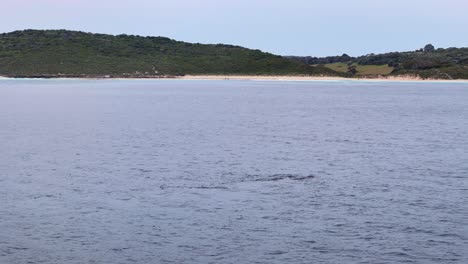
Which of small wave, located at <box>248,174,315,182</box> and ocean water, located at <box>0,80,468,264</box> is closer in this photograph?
ocean water, located at <box>0,80,468,264</box>

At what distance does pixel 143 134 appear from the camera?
58.2m

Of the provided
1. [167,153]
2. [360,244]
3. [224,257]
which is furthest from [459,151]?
[224,257]

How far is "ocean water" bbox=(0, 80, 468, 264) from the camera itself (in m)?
23.0

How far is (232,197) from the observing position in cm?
3034

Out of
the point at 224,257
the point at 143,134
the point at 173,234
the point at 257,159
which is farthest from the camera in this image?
the point at 143,134

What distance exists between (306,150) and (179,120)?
2830 cm

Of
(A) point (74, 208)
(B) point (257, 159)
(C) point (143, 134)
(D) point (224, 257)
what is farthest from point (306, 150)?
(D) point (224, 257)

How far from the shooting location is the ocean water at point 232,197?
75.6 ft

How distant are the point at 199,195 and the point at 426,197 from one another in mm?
8738

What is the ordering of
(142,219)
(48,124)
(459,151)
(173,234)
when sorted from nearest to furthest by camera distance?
(173,234)
(142,219)
(459,151)
(48,124)

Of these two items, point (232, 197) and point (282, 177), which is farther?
point (282, 177)

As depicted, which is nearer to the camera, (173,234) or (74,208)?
(173,234)

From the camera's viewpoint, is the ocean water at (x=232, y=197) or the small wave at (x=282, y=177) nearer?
the ocean water at (x=232, y=197)

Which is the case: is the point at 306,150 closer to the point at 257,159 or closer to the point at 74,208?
the point at 257,159
